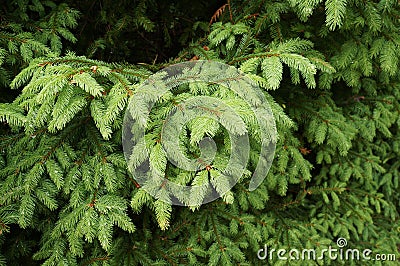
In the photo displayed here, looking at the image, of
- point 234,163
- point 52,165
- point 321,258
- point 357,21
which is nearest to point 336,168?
point 321,258

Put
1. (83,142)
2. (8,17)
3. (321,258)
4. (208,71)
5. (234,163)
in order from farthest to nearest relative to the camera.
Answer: (321,258)
(8,17)
(83,142)
(208,71)
(234,163)

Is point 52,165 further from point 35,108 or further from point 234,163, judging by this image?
point 234,163

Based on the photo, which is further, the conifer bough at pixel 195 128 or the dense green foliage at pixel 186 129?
the dense green foliage at pixel 186 129

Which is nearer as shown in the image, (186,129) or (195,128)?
(195,128)

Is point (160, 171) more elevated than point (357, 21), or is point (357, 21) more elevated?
point (357, 21)

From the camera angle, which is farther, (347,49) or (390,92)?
(390,92)

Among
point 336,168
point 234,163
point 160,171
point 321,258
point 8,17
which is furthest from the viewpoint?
point 336,168

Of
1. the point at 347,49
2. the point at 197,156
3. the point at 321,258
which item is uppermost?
the point at 347,49

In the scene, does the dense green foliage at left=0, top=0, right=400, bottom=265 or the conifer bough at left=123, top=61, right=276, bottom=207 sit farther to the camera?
the dense green foliage at left=0, top=0, right=400, bottom=265
